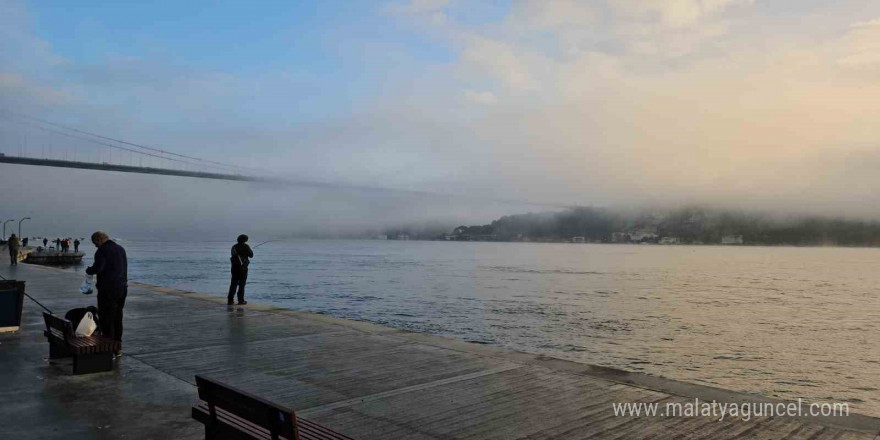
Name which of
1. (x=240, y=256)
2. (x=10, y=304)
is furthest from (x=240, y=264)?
(x=10, y=304)

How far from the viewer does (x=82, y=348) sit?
247 inches

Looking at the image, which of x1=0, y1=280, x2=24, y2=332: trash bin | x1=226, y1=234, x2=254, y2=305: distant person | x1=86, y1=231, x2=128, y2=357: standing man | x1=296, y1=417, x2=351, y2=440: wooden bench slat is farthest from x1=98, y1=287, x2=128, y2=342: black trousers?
x1=226, y1=234, x2=254, y2=305: distant person

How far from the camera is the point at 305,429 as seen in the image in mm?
3807

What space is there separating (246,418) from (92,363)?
3.98 m

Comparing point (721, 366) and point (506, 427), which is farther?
point (721, 366)

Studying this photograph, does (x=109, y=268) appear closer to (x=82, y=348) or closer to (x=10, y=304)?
(x=82, y=348)

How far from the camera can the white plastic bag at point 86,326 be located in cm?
682

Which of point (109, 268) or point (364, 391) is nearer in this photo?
point (364, 391)

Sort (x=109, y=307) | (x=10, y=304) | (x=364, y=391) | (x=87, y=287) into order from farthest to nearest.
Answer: (x=10, y=304), (x=87, y=287), (x=109, y=307), (x=364, y=391)

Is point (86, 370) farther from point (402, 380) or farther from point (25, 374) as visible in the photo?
point (402, 380)

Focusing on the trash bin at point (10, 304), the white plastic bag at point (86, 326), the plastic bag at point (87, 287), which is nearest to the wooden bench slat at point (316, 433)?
the white plastic bag at point (86, 326)

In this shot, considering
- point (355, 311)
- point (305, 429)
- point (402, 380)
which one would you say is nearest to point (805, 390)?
point (402, 380)

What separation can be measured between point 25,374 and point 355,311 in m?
15.5

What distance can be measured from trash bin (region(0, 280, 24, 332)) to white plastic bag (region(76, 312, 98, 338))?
2526 millimetres
